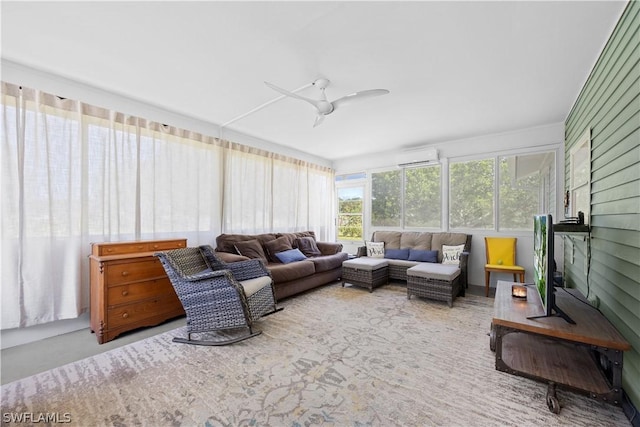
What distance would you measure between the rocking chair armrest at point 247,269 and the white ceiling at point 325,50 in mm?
2017

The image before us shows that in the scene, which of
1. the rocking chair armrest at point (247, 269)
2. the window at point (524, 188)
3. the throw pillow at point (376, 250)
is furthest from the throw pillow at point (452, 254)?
the rocking chair armrest at point (247, 269)

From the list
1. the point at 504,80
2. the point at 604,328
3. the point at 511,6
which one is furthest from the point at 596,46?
the point at 604,328

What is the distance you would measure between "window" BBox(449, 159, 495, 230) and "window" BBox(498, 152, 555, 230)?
158mm

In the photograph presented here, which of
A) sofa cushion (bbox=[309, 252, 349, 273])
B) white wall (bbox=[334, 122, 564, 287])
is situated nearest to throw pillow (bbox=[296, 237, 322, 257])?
sofa cushion (bbox=[309, 252, 349, 273])

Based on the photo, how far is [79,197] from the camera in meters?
2.80

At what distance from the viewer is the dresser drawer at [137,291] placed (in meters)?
2.57

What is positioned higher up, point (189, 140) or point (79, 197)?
point (189, 140)

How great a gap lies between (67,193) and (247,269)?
6.64 feet

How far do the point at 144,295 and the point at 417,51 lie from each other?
359 centimetres

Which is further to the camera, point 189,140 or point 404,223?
point 404,223

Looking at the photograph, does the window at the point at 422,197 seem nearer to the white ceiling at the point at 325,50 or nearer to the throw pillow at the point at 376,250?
the throw pillow at the point at 376,250

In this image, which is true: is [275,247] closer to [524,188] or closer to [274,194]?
[274,194]

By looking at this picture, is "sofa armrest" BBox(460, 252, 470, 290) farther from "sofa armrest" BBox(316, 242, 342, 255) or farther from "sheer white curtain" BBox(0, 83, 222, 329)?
"sheer white curtain" BBox(0, 83, 222, 329)

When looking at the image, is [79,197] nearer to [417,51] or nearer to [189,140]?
[189,140]
